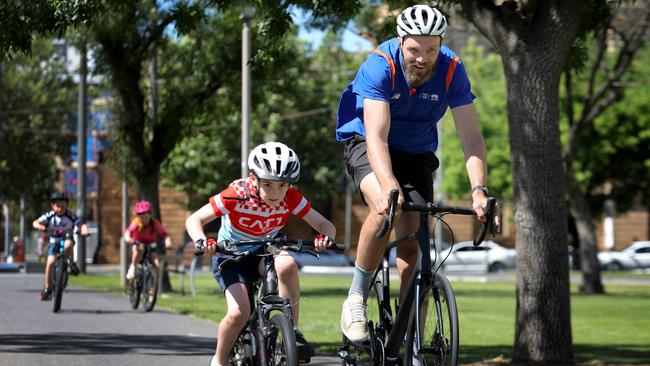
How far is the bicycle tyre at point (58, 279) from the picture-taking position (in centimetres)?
1650

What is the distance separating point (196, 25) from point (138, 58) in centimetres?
1092

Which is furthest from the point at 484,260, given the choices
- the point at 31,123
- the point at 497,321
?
the point at 497,321

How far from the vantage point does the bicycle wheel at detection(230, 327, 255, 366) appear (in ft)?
23.4

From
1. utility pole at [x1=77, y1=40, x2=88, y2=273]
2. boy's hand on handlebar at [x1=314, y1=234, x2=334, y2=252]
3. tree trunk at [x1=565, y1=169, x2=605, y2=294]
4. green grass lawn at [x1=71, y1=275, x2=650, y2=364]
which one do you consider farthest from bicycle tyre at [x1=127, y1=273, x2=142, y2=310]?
tree trunk at [x1=565, y1=169, x2=605, y2=294]

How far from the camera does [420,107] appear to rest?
649 centimetres

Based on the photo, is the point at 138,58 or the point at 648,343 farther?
the point at 138,58

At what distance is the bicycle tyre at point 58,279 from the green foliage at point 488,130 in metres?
33.1

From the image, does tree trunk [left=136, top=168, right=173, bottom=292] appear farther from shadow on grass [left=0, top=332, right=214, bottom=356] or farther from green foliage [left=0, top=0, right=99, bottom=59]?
green foliage [left=0, top=0, right=99, bottom=59]

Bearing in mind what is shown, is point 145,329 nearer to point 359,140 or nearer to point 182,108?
point 359,140

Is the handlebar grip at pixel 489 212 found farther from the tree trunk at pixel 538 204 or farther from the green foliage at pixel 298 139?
the green foliage at pixel 298 139

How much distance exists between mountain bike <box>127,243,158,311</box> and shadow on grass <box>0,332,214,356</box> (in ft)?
14.8

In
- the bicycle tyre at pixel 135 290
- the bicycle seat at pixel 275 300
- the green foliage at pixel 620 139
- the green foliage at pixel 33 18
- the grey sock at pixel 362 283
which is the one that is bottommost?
the bicycle tyre at pixel 135 290

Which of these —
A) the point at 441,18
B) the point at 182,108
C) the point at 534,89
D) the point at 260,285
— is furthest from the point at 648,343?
the point at 182,108

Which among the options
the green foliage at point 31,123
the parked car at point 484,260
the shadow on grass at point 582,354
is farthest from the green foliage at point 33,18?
the parked car at point 484,260
